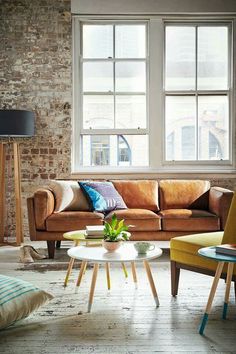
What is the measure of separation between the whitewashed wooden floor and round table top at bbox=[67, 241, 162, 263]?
15.1 inches

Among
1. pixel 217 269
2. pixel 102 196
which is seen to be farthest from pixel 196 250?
pixel 102 196

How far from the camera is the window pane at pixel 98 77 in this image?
7.79 metres

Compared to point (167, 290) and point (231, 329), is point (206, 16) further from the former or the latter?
point (231, 329)

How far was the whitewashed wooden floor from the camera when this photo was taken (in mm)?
3213

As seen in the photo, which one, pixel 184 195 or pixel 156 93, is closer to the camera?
pixel 184 195

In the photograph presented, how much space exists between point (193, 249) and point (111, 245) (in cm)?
65

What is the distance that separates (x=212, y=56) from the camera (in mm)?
7785

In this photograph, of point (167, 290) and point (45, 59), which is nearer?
point (167, 290)

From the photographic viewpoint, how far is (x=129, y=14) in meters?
7.65

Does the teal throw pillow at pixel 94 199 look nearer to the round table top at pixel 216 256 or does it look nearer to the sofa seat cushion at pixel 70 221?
the sofa seat cushion at pixel 70 221

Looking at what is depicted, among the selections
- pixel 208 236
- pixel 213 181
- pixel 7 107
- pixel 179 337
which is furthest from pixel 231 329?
pixel 7 107

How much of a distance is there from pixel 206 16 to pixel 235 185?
2.47m

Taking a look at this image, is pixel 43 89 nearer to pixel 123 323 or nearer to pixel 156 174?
pixel 156 174

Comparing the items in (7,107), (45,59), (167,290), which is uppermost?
(45,59)
